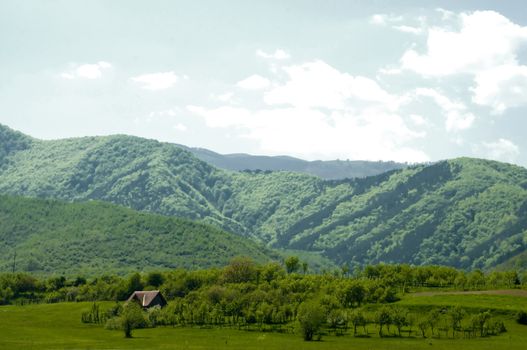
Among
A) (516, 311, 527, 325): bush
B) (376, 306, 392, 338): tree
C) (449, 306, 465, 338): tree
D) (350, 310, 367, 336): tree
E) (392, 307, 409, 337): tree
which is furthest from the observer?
(350, 310, 367, 336): tree

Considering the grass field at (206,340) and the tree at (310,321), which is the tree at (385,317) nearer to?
the grass field at (206,340)

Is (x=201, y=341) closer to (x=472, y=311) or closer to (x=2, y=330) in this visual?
(x=2, y=330)

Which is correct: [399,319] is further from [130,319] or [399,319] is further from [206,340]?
[130,319]

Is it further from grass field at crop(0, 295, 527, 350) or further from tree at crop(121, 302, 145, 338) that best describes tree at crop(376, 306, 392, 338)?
tree at crop(121, 302, 145, 338)

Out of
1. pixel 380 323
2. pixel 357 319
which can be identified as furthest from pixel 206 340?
pixel 380 323

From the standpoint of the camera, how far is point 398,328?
586ft

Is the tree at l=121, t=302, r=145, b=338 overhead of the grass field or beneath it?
overhead

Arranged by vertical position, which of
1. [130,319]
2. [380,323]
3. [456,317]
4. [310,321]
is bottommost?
[380,323]

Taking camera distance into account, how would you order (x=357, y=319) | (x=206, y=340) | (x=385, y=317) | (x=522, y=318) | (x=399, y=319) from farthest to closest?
1. (x=357, y=319)
2. (x=522, y=318)
3. (x=385, y=317)
4. (x=399, y=319)
5. (x=206, y=340)

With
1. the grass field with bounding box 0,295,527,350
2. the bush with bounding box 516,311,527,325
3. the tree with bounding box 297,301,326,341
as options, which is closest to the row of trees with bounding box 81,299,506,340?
the tree with bounding box 297,301,326,341

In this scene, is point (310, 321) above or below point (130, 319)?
above

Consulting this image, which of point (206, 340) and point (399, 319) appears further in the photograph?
point (399, 319)

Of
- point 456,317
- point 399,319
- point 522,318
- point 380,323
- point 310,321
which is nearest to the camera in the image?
point 310,321

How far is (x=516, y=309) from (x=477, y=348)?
55.6m
